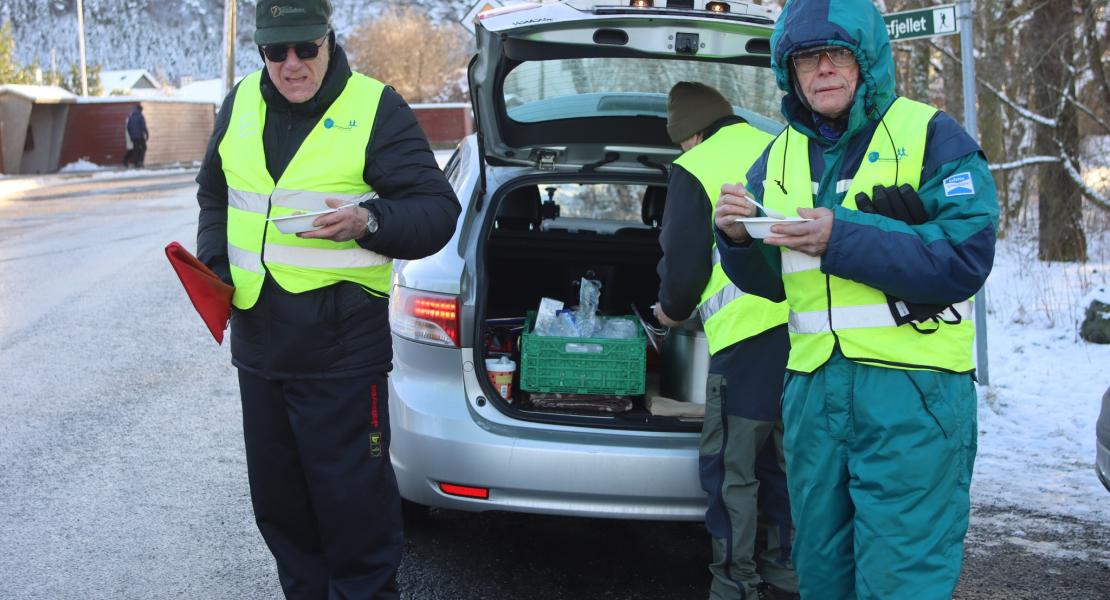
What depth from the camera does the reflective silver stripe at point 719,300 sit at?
11.9 feet

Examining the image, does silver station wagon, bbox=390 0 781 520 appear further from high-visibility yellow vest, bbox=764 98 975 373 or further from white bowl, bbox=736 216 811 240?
white bowl, bbox=736 216 811 240

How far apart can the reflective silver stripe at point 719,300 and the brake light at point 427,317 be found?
86 centimetres

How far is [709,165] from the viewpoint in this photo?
11.9 feet

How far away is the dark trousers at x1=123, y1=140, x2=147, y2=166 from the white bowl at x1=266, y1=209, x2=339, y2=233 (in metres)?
30.4

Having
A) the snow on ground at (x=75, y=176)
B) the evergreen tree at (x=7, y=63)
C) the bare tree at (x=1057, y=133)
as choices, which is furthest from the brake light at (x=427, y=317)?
the evergreen tree at (x=7, y=63)

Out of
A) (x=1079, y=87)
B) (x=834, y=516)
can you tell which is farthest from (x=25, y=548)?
(x=1079, y=87)

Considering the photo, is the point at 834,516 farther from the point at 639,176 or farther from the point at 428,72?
the point at 428,72

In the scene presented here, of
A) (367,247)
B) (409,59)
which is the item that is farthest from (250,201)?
(409,59)

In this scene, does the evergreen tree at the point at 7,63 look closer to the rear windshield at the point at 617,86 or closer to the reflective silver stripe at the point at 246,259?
the rear windshield at the point at 617,86

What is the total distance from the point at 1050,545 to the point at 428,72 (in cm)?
6400

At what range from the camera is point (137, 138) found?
30.8 meters

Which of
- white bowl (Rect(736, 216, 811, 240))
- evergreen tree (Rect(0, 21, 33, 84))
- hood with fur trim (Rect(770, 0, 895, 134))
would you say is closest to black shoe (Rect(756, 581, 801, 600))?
white bowl (Rect(736, 216, 811, 240))

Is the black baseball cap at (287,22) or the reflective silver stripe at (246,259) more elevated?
the black baseball cap at (287,22)

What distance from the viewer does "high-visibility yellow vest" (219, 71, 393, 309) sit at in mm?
3111
